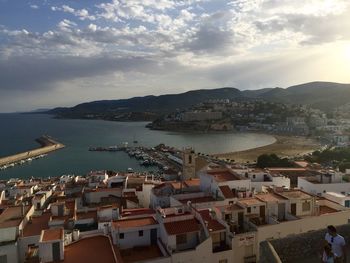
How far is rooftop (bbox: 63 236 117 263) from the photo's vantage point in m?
10.5

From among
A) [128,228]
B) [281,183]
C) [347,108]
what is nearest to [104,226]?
[128,228]

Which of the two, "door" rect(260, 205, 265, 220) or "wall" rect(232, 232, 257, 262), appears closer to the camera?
"wall" rect(232, 232, 257, 262)

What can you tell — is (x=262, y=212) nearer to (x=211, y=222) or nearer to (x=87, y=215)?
(x=211, y=222)

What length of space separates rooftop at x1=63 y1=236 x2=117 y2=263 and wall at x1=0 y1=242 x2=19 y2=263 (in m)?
2.65

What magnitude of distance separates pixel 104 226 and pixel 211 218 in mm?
3930

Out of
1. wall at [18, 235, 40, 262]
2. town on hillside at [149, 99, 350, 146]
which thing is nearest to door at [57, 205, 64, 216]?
wall at [18, 235, 40, 262]

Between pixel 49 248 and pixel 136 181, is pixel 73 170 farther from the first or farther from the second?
pixel 49 248

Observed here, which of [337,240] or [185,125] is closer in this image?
[337,240]

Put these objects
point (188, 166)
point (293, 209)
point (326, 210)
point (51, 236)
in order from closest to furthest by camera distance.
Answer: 1. point (51, 236)
2. point (293, 209)
3. point (326, 210)
4. point (188, 166)

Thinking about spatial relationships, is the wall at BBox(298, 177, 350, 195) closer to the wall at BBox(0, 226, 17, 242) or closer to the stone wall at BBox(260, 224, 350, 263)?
the stone wall at BBox(260, 224, 350, 263)

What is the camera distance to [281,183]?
22.2 meters

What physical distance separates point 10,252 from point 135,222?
15.0ft

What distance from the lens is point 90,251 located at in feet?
36.4

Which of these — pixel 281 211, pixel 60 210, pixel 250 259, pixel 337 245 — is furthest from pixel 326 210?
pixel 337 245
